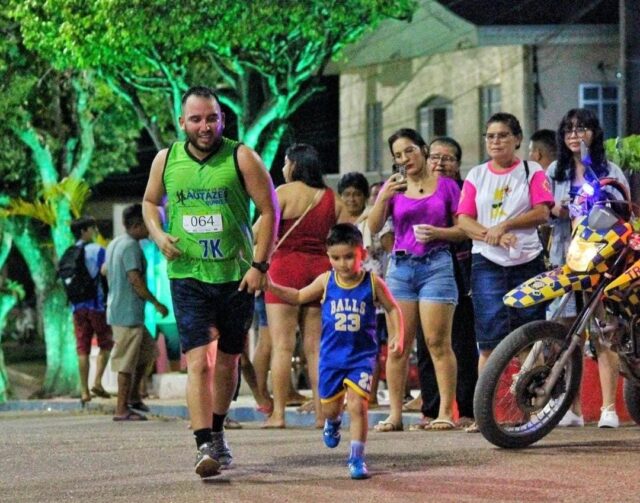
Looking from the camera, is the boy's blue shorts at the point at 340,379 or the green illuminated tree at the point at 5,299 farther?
the green illuminated tree at the point at 5,299

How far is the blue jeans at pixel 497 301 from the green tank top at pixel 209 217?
7.99ft

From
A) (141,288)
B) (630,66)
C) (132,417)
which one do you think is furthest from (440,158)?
(132,417)

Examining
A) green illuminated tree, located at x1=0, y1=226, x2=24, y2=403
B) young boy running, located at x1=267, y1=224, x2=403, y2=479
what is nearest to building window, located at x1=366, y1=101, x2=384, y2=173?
green illuminated tree, located at x1=0, y1=226, x2=24, y2=403

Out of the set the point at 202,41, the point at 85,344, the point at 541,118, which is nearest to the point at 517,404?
the point at 85,344

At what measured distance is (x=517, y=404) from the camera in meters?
9.44

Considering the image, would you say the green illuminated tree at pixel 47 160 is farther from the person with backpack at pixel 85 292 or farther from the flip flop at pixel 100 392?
the person with backpack at pixel 85 292

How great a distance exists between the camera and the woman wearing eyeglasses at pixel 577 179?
36.3ft

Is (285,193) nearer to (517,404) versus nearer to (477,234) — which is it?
(477,234)

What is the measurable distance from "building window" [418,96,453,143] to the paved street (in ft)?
77.9

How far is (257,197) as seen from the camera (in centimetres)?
887

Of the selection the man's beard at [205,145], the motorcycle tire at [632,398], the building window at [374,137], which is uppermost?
the building window at [374,137]

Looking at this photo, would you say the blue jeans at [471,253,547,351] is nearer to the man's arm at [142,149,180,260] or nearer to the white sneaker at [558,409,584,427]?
the white sneaker at [558,409,584,427]

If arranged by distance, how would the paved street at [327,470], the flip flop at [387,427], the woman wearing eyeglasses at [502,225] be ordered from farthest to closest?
the flip flop at [387,427] < the woman wearing eyeglasses at [502,225] < the paved street at [327,470]

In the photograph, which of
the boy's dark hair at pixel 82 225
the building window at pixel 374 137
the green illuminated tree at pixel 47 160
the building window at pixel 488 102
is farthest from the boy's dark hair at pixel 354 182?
the building window at pixel 374 137
